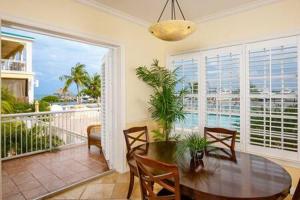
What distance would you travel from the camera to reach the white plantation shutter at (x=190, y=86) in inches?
147

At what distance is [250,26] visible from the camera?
3.03m

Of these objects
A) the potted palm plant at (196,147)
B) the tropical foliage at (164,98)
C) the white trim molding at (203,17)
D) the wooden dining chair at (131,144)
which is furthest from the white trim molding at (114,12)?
the potted palm plant at (196,147)

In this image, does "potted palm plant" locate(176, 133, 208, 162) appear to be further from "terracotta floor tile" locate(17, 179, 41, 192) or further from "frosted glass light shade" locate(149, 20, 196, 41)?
"terracotta floor tile" locate(17, 179, 41, 192)

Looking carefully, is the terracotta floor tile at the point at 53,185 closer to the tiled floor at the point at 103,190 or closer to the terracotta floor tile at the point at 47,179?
the terracotta floor tile at the point at 47,179

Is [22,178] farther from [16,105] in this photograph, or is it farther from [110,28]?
[16,105]

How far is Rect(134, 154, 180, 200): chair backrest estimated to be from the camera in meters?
1.43

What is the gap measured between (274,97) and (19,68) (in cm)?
944

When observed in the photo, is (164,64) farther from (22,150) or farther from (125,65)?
(22,150)

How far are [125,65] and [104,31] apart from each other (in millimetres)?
651

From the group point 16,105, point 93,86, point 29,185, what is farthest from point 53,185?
point 93,86

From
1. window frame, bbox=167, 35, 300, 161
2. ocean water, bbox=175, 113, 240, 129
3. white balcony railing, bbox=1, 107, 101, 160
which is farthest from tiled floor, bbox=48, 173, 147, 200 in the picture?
white balcony railing, bbox=1, 107, 101, 160

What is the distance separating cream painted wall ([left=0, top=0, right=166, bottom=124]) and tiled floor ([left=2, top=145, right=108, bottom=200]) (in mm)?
1228

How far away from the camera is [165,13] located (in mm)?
3340

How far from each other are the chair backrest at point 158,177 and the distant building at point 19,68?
28.3ft
